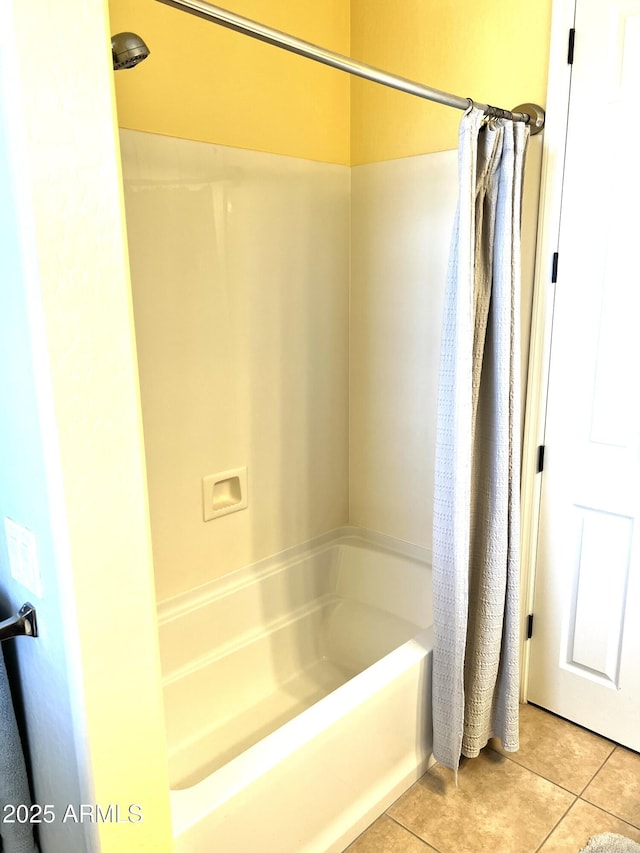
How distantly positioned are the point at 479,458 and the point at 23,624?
1.27 meters

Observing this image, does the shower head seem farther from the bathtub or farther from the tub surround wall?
the bathtub

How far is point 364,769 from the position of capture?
1.73 meters

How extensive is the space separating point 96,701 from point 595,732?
1.76m

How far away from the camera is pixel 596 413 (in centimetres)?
195

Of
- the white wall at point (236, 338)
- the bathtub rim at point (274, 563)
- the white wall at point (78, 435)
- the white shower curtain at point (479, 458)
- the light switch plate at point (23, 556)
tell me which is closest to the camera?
the white wall at point (78, 435)

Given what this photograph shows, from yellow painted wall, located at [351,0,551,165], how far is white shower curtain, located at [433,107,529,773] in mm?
336

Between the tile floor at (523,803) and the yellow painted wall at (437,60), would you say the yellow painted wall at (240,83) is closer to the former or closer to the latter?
the yellow painted wall at (437,60)

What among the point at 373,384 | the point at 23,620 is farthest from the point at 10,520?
the point at 373,384

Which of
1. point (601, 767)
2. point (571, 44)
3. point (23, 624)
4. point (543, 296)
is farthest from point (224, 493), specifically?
point (571, 44)

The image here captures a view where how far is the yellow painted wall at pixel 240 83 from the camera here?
1.76 meters

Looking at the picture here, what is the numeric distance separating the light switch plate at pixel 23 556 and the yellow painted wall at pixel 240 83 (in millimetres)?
1184

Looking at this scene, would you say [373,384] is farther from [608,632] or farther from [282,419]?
[608,632]

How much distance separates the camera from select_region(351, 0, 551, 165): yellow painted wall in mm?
1904

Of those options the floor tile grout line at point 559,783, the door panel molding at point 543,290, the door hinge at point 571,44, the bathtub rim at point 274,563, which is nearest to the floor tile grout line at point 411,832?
the floor tile grout line at point 559,783
